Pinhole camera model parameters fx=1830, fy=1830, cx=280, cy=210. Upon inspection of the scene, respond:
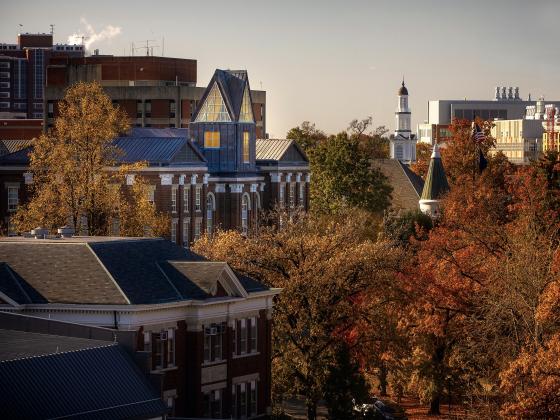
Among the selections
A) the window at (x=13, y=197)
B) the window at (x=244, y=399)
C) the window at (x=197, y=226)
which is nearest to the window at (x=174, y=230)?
the window at (x=197, y=226)

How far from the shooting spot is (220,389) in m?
75.1

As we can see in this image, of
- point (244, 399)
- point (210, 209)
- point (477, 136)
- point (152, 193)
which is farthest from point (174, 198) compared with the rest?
point (244, 399)

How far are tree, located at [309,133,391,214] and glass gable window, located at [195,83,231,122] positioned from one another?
16.5 m

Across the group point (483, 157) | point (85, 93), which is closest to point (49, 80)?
point (483, 157)

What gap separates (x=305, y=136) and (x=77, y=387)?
400 ft

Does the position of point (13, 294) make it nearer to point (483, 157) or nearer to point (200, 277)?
point (200, 277)

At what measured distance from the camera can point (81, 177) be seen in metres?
102

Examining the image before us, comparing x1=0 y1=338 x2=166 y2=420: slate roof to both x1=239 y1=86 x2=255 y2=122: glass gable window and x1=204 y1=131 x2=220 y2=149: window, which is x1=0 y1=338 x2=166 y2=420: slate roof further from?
x1=239 y1=86 x2=255 y2=122: glass gable window

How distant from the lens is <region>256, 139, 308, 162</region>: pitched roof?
14600cm

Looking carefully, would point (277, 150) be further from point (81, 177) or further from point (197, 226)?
point (81, 177)

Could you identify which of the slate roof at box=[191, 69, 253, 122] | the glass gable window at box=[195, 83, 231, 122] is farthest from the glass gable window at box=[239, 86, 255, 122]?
the glass gable window at box=[195, 83, 231, 122]

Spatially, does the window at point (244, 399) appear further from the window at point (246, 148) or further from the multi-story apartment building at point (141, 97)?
the multi-story apartment building at point (141, 97)

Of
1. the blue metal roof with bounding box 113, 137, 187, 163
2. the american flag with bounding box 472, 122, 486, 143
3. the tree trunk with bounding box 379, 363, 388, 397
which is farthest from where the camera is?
the american flag with bounding box 472, 122, 486, 143

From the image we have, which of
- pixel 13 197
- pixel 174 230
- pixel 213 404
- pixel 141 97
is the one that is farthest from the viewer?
pixel 141 97
